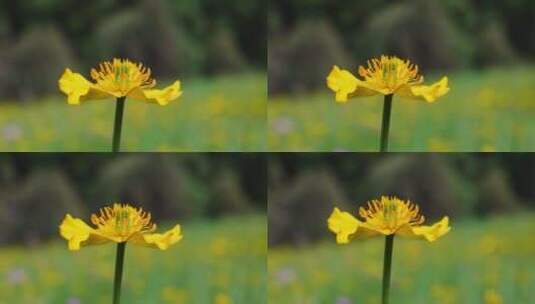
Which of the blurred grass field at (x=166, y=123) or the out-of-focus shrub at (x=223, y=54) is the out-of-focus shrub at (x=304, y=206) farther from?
the out-of-focus shrub at (x=223, y=54)

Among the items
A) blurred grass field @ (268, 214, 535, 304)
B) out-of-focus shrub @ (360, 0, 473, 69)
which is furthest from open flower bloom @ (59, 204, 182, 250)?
out-of-focus shrub @ (360, 0, 473, 69)

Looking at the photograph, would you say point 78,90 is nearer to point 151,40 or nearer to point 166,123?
point 166,123

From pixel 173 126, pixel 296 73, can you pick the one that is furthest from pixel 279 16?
pixel 173 126

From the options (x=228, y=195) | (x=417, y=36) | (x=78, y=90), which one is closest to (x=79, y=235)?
(x=78, y=90)

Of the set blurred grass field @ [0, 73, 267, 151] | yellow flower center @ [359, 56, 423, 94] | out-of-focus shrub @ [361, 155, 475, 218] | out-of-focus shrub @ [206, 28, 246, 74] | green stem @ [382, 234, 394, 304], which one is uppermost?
out-of-focus shrub @ [206, 28, 246, 74]

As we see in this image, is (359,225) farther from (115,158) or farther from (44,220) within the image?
(44,220)

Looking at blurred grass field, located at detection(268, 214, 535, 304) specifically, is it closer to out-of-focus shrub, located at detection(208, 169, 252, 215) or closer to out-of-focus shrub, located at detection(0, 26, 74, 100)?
out-of-focus shrub, located at detection(208, 169, 252, 215)

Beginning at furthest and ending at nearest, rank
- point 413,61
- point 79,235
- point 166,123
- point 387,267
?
point 413,61 < point 166,123 < point 79,235 < point 387,267
